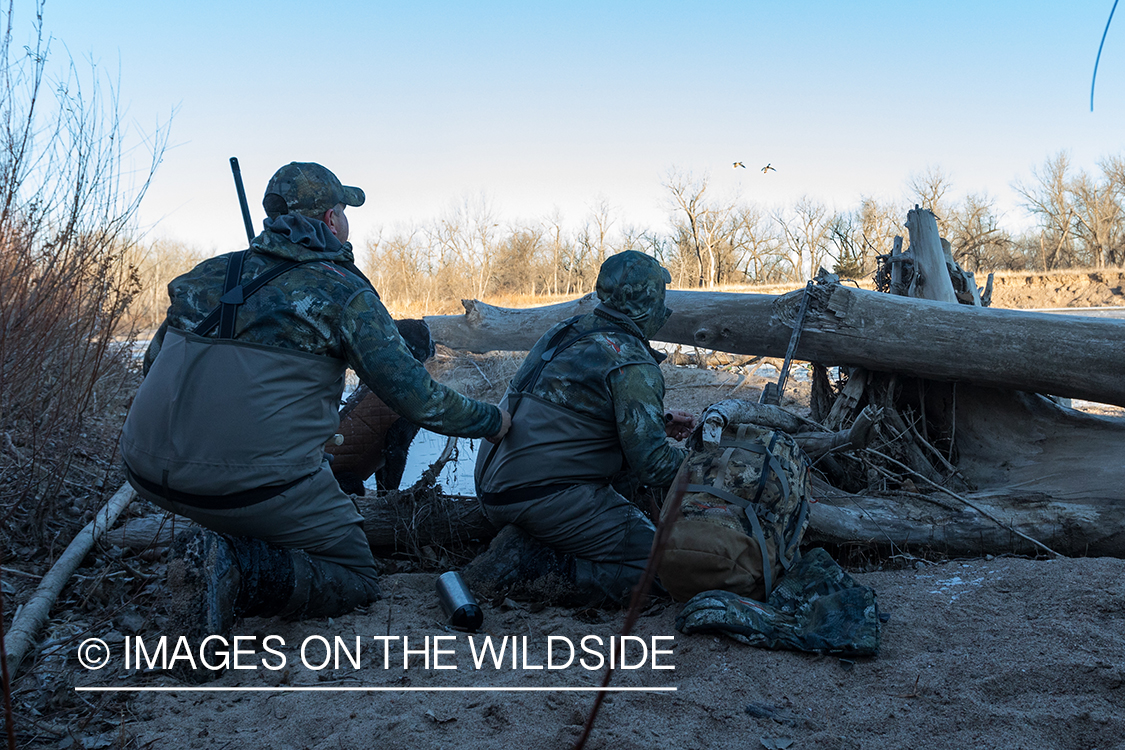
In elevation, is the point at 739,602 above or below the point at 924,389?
below

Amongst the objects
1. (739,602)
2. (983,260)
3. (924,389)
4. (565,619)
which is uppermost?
(983,260)

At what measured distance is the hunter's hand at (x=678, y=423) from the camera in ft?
12.9

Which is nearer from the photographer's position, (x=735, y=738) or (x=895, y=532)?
(x=735, y=738)

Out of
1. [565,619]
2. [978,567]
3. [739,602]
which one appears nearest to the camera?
[739,602]

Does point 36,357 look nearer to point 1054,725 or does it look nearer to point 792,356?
point 792,356

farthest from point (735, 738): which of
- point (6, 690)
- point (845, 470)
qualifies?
point (845, 470)

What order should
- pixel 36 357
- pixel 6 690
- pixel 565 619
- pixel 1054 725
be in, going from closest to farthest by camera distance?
1. pixel 6 690
2. pixel 1054 725
3. pixel 565 619
4. pixel 36 357

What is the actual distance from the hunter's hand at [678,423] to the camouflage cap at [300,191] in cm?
186

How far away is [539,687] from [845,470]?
2993 mm

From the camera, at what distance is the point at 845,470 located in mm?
5000

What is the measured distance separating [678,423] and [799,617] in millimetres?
1168

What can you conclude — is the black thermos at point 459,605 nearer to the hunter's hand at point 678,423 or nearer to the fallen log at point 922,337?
the hunter's hand at point 678,423

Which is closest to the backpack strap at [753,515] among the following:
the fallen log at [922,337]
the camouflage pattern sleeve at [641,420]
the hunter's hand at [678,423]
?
the camouflage pattern sleeve at [641,420]

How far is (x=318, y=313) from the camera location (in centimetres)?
309
